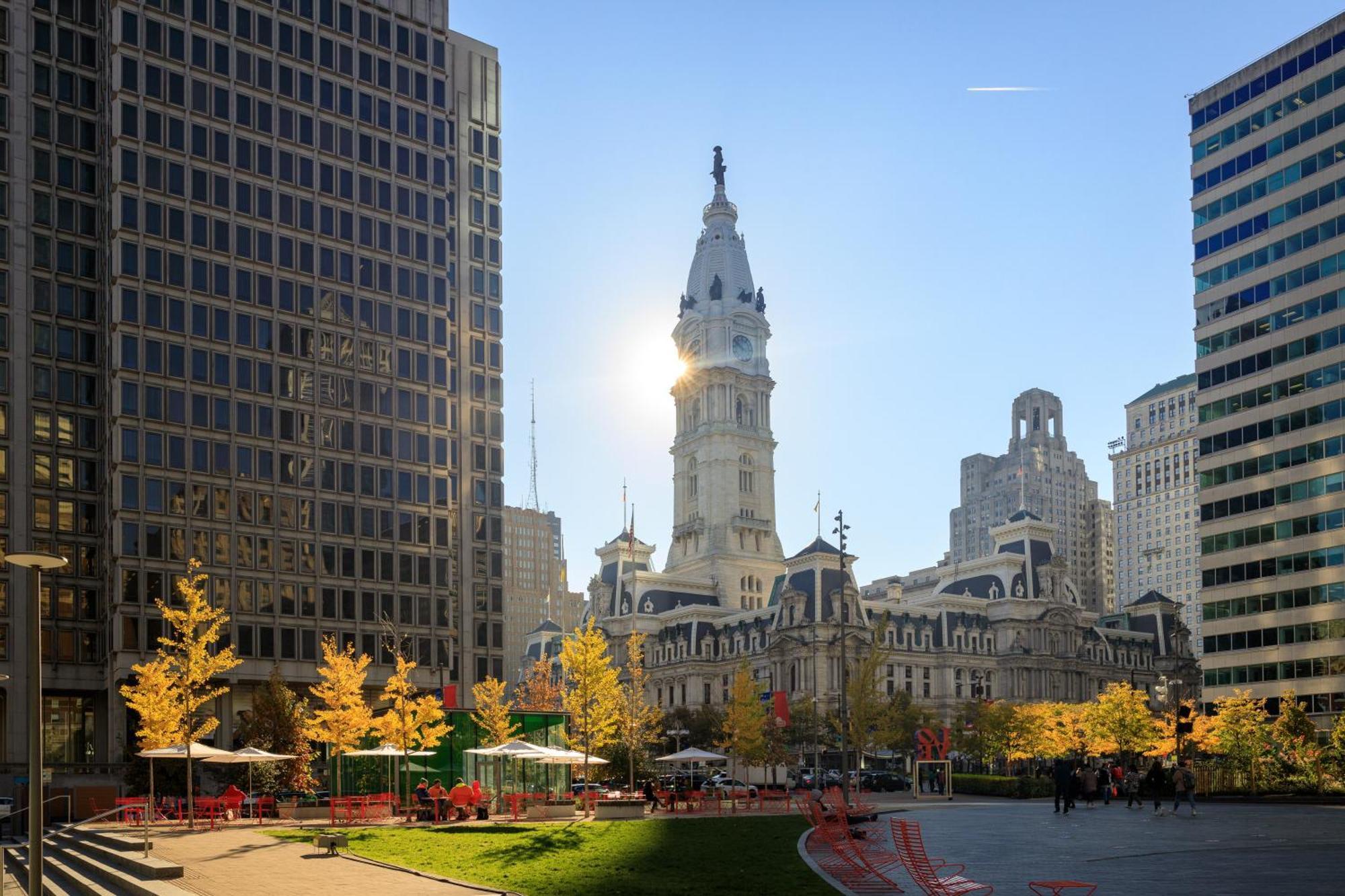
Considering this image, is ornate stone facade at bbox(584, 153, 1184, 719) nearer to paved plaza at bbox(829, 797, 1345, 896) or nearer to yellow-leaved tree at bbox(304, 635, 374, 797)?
yellow-leaved tree at bbox(304, 635, 374, 797)

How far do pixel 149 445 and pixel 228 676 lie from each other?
14.5 meters

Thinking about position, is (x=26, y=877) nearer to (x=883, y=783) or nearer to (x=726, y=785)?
(x=726, y=785)

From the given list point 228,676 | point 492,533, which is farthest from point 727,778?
point 228,676

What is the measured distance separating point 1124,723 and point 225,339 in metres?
61.7

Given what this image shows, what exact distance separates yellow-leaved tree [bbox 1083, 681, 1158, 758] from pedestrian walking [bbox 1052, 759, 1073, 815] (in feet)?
132

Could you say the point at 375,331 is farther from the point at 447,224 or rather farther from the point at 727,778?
the point at 727,778

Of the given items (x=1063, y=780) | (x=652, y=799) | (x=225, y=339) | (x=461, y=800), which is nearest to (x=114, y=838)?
(x=461, y=800)

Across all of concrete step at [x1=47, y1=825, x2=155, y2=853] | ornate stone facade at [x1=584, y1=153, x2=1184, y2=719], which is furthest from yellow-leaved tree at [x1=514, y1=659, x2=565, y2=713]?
concrete step at [x1=47, y1=825, x2=155, y2=853]

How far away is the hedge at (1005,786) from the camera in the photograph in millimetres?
71625

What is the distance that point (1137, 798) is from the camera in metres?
59.4

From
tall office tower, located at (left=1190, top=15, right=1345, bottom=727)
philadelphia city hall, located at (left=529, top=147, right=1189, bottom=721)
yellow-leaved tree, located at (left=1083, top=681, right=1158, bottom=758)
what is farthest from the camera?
philadelphia city hall, located at (left=529, top=147, right=1189, bottom=721)

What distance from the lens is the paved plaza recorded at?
84.1ft

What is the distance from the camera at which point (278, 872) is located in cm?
3042

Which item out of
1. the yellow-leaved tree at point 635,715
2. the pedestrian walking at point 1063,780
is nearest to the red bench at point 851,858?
the pedestrian walking at point 1063,780
